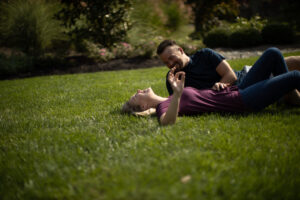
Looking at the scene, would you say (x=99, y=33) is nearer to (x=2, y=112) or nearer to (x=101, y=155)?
(x=2, y=112)

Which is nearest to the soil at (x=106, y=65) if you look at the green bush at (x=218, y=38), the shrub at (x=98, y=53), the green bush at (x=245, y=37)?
the shrub at (x=98, y=53)

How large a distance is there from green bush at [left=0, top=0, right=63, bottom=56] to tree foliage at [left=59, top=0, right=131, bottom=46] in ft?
6.14

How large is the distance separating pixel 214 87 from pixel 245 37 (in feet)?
28.6

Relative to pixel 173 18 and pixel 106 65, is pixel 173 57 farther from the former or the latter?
pixel 173 18

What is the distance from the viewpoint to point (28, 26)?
29.9 ft

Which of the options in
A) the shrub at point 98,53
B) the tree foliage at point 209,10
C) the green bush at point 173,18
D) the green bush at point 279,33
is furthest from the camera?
the green bush at point 173,18

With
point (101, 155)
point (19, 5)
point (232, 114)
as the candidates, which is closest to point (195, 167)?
point (101, 155)

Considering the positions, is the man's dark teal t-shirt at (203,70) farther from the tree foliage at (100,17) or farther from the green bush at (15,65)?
the green bush at (15,65)

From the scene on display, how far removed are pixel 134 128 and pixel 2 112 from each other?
284cm

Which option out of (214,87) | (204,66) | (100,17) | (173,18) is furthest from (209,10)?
(214,87)

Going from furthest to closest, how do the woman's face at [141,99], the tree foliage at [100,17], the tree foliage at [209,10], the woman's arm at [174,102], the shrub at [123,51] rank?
the tree foliage at [209,10], the shrub at [123,51], the tree foliage at [100,17], the woman's face at [141,99], the woman's arm at [174,102]

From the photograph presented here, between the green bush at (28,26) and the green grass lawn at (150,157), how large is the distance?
7.55 meters

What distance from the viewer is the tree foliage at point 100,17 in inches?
312

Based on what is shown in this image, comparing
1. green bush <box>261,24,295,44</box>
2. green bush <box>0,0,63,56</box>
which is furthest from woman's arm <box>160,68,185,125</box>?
green bush <box>261,24,295,44</box>
